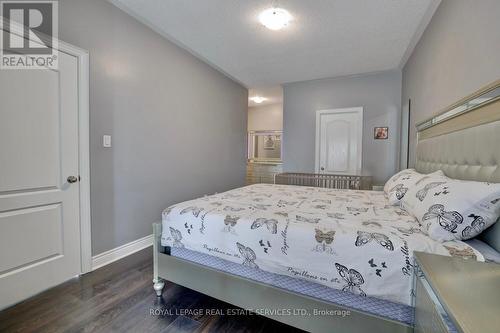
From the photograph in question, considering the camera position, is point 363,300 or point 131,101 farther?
point 131,101

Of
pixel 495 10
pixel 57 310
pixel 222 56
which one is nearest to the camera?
pixel 495 10

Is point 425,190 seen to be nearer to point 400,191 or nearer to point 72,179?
point 400,191

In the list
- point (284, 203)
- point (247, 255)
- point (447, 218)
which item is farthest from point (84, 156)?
point (447, 218)

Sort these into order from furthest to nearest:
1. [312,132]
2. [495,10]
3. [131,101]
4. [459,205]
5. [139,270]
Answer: [312,132] → [131,101] → [139,270] → [495,10] → [459,205]

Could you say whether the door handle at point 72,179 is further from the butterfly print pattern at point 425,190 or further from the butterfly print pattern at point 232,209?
the butterfly print pattern at point 425,190

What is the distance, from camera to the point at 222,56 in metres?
3.47

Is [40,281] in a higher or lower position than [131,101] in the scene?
lower

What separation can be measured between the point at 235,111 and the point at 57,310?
3.85 meters

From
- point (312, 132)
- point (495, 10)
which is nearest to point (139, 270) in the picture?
point (495, 10)

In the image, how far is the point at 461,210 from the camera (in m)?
1.11

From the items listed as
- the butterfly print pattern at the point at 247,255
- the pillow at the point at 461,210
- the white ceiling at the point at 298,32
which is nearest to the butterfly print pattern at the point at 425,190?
the pillow at the point at 461,210

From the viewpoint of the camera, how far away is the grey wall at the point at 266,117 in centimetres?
683

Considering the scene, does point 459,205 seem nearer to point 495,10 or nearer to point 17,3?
point 495,10

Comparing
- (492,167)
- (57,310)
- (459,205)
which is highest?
(492,167)
